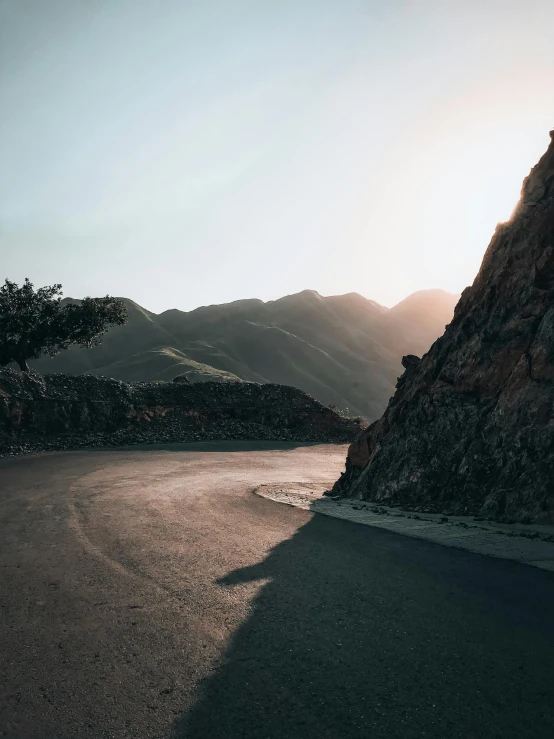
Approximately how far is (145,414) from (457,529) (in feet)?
Answer: 85.9

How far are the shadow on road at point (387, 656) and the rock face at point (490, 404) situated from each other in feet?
10.6

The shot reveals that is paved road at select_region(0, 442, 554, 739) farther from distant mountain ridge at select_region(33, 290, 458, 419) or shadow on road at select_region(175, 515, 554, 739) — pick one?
distant mountain ridge at select_region(33, 290, 458, 419)

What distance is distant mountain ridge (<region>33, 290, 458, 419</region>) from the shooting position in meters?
101

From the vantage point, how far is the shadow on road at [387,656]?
3672mm

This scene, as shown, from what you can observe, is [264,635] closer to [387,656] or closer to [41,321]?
[387,656]

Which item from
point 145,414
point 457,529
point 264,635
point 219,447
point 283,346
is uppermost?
point 283,346

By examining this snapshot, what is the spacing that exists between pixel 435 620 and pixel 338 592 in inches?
49.6

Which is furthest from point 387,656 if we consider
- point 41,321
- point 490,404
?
point 41,321

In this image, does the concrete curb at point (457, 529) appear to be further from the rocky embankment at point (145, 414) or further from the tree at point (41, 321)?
the tree at point (41, 321)

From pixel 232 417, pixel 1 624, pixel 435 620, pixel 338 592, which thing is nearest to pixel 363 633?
pixel 435 620

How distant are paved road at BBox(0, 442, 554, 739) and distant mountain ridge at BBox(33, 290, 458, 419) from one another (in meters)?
64.5

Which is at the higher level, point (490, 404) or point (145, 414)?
point (490, 404)

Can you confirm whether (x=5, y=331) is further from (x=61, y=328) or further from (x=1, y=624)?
(x=1, y=624)

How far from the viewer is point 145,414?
33094 millimetres
